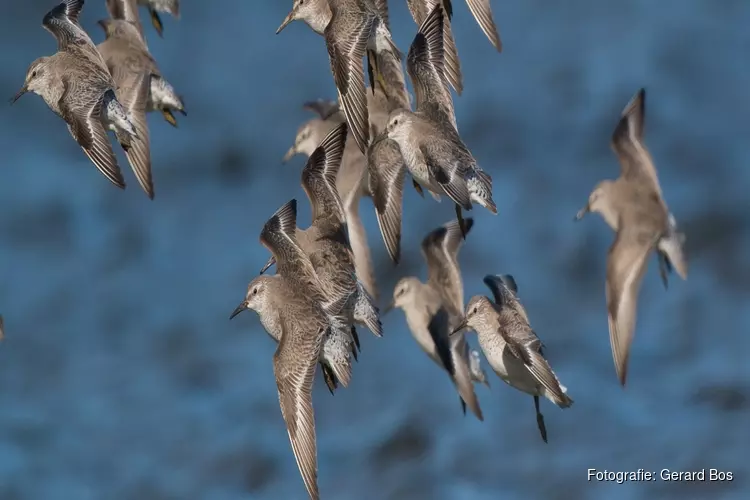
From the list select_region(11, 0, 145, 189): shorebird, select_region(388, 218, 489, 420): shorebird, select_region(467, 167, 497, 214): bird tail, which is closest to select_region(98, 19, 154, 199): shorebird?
select_region(11, 0, 145, 189): shorebird

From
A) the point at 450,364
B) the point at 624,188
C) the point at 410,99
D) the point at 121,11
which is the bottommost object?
the point at 450,364

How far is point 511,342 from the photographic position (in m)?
5.64

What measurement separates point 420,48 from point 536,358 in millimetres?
1258

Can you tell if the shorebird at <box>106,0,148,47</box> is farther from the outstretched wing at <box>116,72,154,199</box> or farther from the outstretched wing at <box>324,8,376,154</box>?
the outstretched wing at <box>324,8,376,154</box>

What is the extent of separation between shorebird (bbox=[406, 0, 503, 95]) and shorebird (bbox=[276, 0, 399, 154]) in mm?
314

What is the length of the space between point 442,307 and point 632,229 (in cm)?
100

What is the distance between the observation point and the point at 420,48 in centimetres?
568

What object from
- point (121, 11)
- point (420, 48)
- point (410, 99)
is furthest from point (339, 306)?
point (121, 11)

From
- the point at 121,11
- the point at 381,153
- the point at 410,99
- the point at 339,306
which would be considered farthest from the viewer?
the point at 121,11

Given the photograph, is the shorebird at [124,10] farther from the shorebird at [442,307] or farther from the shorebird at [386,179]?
the shorebird at [442,307]

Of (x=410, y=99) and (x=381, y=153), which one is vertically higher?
(x=410, y=99)

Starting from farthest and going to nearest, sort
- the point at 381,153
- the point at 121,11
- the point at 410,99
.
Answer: the point at 121,11 < the point at 410,99 < the point at 381,153

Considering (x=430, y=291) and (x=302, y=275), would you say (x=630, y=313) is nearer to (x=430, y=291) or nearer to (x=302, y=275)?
(x=430, y=291)

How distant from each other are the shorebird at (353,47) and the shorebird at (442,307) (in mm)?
1273
